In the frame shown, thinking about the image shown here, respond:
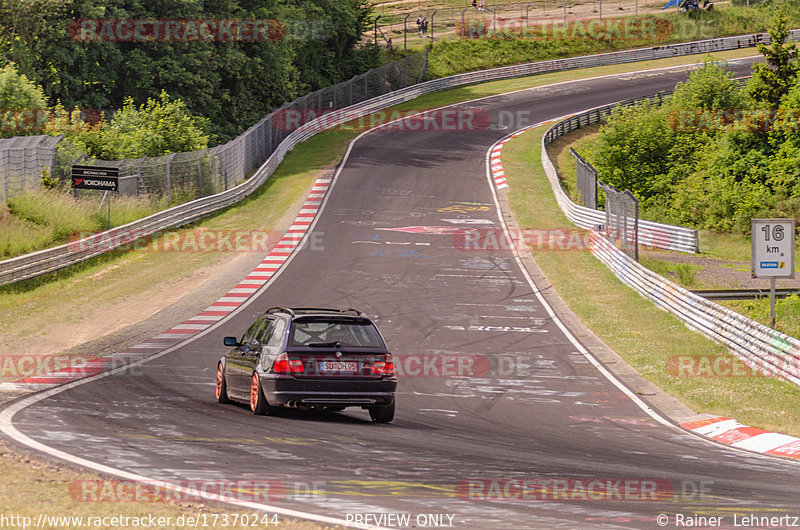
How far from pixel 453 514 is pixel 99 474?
3181 mm

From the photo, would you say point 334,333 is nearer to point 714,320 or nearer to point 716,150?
point 714,320

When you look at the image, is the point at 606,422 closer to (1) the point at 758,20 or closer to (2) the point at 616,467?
(2) the point at 616,467

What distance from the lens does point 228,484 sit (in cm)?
800

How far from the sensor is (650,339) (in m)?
21.0

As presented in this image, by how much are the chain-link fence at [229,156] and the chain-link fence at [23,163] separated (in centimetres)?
43

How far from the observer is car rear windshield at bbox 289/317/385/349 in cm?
1234

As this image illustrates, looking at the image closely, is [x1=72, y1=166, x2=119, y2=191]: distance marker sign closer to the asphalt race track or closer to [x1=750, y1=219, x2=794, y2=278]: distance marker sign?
the asphalt race track

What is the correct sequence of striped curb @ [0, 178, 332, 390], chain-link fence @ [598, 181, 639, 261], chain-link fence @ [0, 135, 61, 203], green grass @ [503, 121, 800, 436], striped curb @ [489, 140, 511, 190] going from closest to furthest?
green grass @ [503, 121, 800, 436]
striped curb @ [0, 178, 332, 390]
chain-link fence @ [598, 181, 639, 261]
chain-link fence @ [0, 135, 61, 203]
striped curb @ [489, 140, 511, 190]

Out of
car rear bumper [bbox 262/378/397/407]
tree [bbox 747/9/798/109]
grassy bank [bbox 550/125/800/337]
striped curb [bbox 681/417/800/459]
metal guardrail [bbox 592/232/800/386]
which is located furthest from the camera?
tree [bbox 747/9/798/109]

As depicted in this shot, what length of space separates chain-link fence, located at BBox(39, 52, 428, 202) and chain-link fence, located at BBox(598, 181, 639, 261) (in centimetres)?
1797

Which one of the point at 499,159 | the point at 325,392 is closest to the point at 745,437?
the point at 325,392

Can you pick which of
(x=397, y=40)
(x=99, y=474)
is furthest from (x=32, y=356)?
(x=397, y=40)

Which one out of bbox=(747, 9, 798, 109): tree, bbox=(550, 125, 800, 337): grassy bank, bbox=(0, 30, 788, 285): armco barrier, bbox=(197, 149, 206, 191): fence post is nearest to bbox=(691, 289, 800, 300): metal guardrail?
bbox=(550, 125, 800, 337): grassy bank

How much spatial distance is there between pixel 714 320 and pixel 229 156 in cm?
2848
